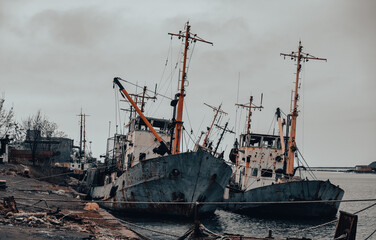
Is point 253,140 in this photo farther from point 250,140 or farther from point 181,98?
point 181,98

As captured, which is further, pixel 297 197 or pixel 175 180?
pixel 297 197

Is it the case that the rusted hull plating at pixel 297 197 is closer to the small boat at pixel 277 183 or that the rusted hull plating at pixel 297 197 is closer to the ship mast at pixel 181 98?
the small boat at pixel 277 183

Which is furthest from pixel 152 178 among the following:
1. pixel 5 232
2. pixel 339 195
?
pixel 339 195

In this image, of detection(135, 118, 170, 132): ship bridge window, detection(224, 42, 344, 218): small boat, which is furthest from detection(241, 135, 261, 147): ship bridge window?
detection(135, 118, 170, 132): ship bridge window

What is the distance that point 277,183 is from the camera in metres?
29.5

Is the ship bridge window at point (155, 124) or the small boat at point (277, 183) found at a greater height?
the ship bridge window at point (155, 124)

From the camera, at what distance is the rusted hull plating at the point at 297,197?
91.3ft

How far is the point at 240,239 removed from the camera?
9508 mm

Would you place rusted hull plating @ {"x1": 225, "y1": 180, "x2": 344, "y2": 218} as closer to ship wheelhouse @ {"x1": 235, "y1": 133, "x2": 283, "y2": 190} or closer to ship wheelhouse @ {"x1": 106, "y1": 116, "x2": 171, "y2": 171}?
ship wheelhouse @ {"x1": 235, "y1": 133, "x2": 283, "y2": 190}

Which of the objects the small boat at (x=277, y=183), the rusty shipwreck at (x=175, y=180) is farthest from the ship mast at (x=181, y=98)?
the small boat at (x=277, y=183)

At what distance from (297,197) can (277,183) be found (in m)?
2.05

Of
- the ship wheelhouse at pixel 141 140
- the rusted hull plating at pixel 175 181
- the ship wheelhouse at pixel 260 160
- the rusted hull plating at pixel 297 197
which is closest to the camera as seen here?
the rusted hull plating at pixel 175 181

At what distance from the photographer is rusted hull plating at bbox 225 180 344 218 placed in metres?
27.8

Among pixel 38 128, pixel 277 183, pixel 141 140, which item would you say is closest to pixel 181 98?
pixel 141 140
